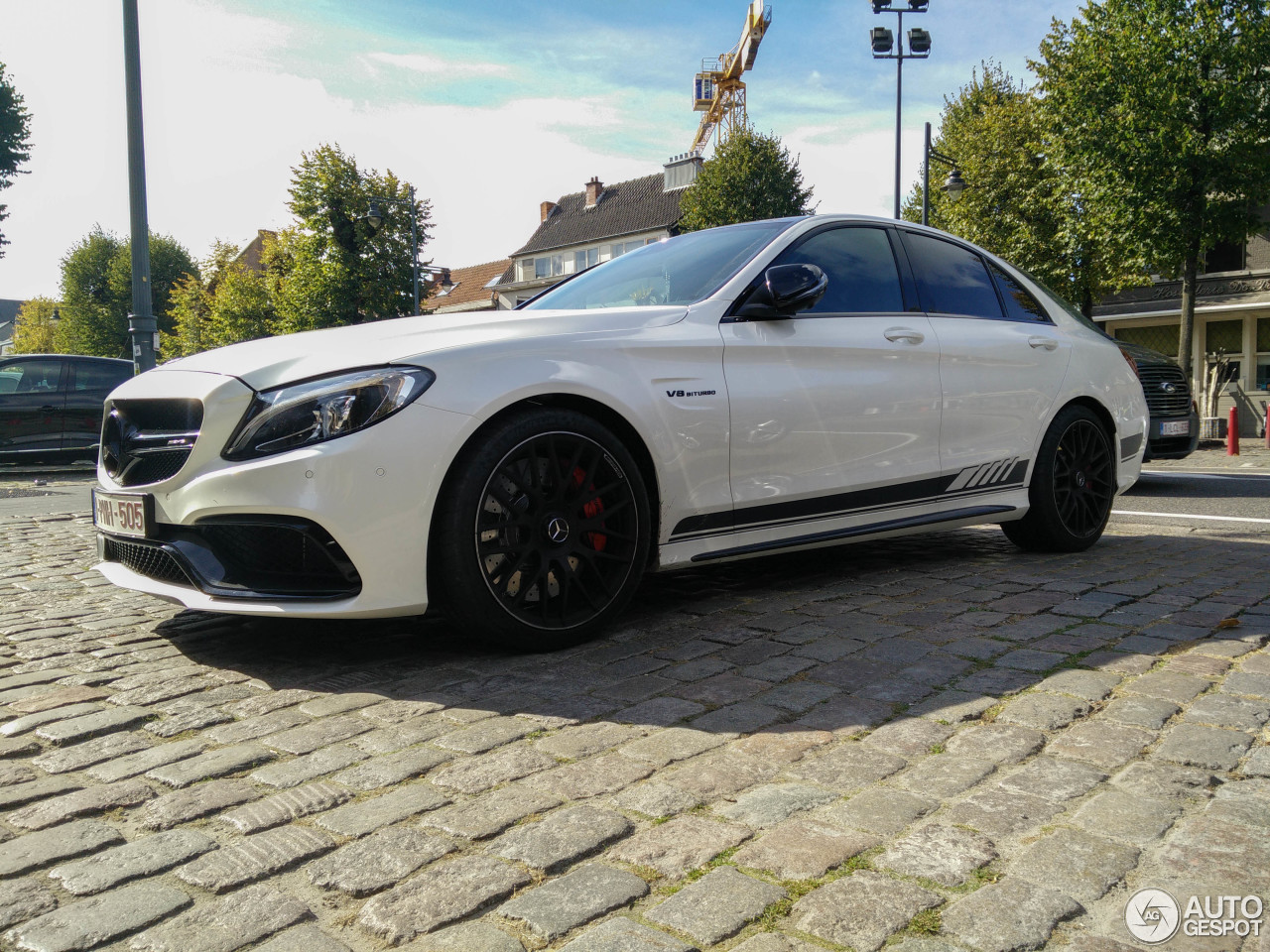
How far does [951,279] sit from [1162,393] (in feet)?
19.9

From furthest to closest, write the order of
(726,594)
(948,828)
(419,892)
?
(726,594)
(948,828)
(419,892)

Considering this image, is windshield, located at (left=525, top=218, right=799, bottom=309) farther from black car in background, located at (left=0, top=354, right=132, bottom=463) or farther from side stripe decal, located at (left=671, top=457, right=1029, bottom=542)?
black car in background, located at (left=0, top=354, right=132, bottom=463)

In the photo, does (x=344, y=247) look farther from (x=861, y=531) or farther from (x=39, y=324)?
(x=39, y=324)

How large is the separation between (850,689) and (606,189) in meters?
64.9

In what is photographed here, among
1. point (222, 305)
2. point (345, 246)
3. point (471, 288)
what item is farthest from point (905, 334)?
point (471, 288)

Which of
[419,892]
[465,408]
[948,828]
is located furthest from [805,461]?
[419,892]

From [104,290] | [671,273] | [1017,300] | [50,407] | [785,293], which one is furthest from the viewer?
[104,290]

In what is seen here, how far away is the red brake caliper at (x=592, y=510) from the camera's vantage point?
11.3 ft

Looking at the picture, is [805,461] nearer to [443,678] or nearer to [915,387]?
[915,387]

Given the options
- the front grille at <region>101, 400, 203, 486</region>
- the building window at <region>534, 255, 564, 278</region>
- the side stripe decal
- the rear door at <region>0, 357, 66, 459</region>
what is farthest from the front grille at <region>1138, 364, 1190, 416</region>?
the building window at <region>534, 255, 564, 278</region>

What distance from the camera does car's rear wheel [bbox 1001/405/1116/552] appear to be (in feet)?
16.9

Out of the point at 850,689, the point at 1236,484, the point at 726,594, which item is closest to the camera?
the point at 850,689

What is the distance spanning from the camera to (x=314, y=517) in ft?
9.91

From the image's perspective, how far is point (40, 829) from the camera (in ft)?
7.02
